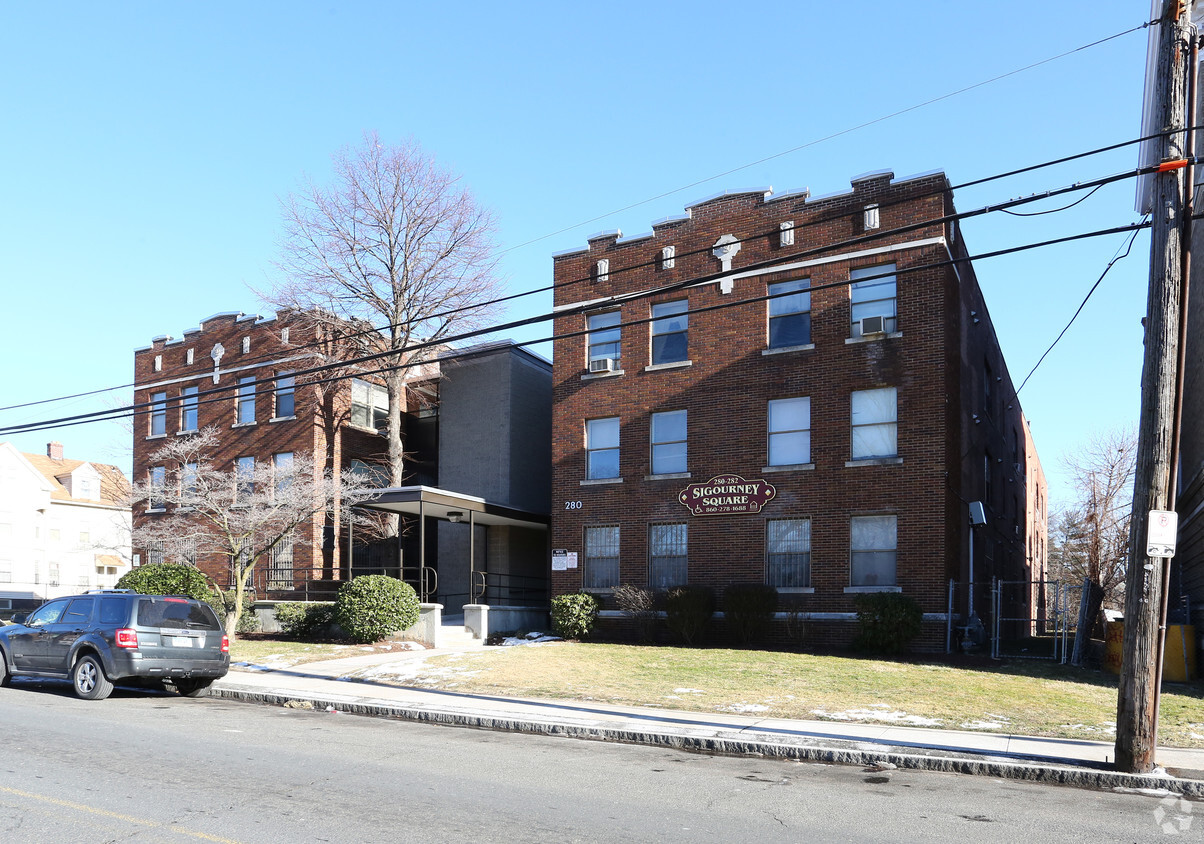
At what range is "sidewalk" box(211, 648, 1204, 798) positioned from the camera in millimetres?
10055

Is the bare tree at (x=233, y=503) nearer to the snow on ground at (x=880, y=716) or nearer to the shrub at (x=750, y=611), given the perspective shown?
the shrub at (x=750, y=611)

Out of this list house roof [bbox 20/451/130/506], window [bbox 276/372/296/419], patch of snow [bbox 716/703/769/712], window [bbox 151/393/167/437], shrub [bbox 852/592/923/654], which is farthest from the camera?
house roof [bbox 20/451/130/506]

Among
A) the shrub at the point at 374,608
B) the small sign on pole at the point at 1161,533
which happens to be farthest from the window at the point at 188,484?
the small sign on pole at the point at 1161,533

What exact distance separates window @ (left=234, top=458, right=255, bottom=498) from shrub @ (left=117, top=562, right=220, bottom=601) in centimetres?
256

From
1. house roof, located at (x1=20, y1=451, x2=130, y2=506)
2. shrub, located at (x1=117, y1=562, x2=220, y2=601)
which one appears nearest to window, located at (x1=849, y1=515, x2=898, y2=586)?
shrub, located at (x1=117, y1=562, x2=220, y2=601)

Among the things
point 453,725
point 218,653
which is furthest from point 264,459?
point 453,725

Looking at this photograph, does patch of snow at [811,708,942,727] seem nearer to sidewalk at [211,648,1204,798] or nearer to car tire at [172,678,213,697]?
sidewalk at [211,648,1204,798]

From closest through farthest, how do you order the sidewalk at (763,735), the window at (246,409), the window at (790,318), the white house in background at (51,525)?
the sidewalk at (763,735), the window at (790,318), the window at (246,409), the white house in background at (51,525)

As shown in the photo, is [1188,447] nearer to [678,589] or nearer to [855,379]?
[855,379]

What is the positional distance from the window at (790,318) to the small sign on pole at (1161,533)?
14.5 meters

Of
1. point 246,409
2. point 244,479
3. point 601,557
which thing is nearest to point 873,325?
point 601,557

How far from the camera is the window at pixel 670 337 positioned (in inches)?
1016

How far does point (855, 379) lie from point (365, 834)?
18393 millimetres

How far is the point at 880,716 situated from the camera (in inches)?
531
